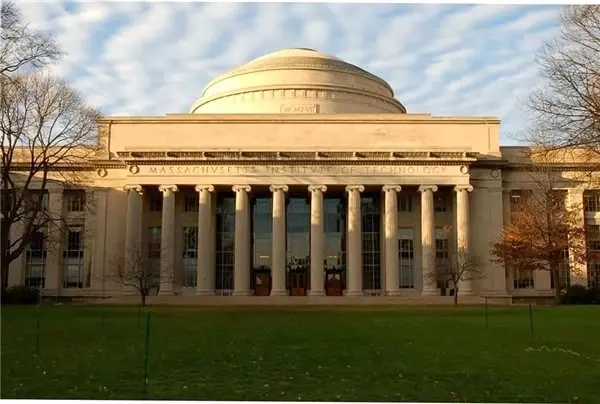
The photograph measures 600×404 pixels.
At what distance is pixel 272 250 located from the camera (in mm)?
62219

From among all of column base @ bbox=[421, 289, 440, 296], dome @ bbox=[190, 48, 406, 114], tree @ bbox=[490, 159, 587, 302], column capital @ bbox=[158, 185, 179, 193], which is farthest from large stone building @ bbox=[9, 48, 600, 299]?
tree @ bbox=[490, 159, 587, 302]

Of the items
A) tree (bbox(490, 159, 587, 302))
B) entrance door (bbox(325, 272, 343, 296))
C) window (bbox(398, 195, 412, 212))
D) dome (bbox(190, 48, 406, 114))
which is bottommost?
entrance door (bbox(325, 272, 343, 296))

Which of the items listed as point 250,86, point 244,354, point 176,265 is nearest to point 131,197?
point 176,265

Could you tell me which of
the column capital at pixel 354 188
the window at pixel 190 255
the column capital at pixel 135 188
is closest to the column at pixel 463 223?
the column capital at pixel 354 188

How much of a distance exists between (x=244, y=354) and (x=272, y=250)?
136 ft

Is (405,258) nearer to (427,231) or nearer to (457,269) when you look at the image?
(427,231)

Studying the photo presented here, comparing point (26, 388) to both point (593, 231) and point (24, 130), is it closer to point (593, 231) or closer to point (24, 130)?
point (24, 130)

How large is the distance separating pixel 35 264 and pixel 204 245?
57.3ft

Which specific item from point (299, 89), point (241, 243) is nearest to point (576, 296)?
point (241, 243)

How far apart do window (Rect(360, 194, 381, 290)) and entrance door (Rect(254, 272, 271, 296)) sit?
8.95m

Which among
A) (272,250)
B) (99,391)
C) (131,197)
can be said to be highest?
(131,197)

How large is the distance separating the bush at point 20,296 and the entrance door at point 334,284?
84.1ft

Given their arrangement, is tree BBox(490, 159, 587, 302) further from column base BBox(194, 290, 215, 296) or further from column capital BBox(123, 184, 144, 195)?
column capital BBox(123, 184, 144, 195)

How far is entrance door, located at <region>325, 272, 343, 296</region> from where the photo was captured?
6488 cm
